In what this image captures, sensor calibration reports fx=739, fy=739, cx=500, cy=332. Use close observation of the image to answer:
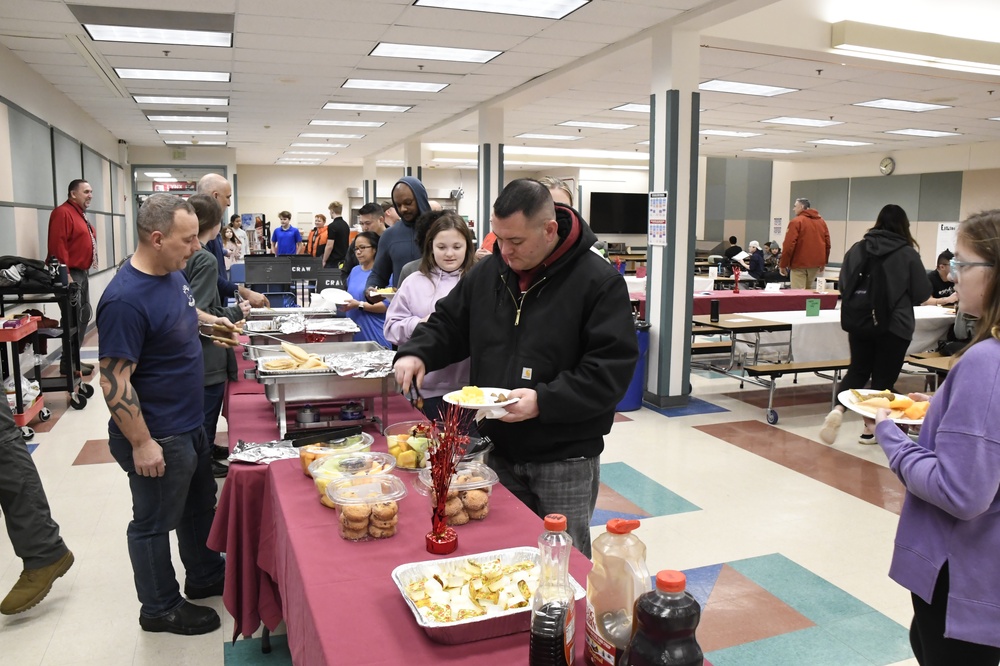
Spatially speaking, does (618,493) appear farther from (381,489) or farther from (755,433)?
(381,489)

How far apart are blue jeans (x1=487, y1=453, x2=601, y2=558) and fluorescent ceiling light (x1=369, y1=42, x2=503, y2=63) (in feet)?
17.5

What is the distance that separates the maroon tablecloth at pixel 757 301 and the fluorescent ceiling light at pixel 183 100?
625 centimetres

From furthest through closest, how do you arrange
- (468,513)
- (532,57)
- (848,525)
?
1. (532,57)
2. (848,525)
3. (468,513)

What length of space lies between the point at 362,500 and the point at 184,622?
1.38 metres

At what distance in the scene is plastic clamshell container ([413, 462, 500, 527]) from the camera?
5.55 ft

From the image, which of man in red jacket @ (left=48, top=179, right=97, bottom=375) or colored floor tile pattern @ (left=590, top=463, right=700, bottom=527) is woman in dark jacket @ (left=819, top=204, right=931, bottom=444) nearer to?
colored floor tile pattern @ (left=590, top=463, right=700, bottom=527)

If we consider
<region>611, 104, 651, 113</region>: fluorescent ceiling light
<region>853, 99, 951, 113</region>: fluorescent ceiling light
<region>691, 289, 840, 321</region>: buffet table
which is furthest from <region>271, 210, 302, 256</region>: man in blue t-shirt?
<region>853, 99, 951, 113</region>: fluorescent ceiling light

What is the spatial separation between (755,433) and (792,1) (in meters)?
3.62

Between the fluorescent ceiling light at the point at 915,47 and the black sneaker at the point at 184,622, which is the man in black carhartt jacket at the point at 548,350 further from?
the fluorescent ceiling light at the point at 915,47

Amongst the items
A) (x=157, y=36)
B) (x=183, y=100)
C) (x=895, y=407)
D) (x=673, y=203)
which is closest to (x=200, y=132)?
(x=183, y=100)

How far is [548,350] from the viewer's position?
186 cm

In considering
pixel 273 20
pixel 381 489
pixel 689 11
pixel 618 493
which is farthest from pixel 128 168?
pixel 381 489

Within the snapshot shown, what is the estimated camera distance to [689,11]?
5379mm

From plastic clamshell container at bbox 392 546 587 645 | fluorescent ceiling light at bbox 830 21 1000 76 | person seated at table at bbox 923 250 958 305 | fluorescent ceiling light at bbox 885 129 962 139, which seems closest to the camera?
plastic clamshell container at bbox 392 546 587 645
